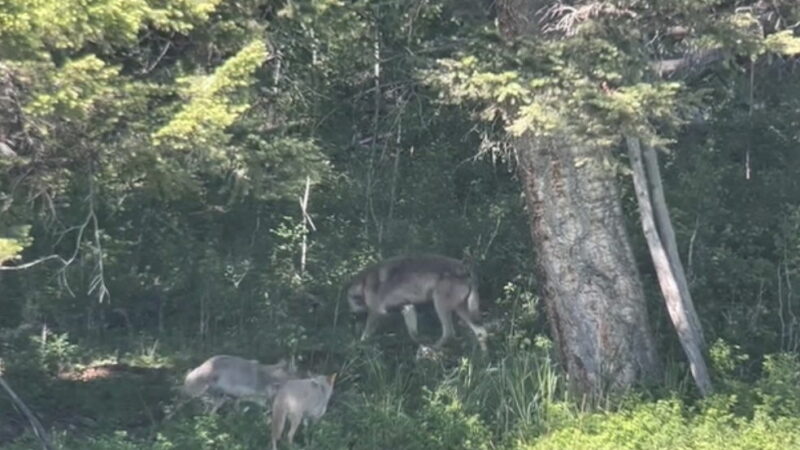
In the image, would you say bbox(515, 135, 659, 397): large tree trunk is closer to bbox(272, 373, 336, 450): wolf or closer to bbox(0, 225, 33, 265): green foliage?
bbox(272, 373, 336, 450): wolf

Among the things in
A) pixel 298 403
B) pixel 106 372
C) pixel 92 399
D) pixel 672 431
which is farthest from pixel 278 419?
pixel 106 372

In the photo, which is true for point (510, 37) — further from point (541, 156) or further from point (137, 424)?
point (137, 424)

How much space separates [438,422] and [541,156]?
2440 millimetres

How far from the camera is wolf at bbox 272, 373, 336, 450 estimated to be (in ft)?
45.3

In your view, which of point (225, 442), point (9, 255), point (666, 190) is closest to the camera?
point (9, 255)

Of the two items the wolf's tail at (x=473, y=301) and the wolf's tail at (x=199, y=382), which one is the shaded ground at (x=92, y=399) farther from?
the wolf's tail at (x=473, y=301)

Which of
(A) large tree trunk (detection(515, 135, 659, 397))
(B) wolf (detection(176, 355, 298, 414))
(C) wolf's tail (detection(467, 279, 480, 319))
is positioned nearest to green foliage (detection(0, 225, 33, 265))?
(B) wolf (detection(176, 355, 298, 414))

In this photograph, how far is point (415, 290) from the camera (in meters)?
17.7

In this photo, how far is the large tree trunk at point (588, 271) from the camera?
14.6m

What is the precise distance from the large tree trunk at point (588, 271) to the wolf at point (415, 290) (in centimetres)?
263

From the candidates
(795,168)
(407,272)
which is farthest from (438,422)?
(795,168)

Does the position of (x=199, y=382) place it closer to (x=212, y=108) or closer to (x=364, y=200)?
(x=212, y=108)

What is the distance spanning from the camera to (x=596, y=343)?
14.8 m

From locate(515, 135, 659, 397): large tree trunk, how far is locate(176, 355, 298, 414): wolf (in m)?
2.45
